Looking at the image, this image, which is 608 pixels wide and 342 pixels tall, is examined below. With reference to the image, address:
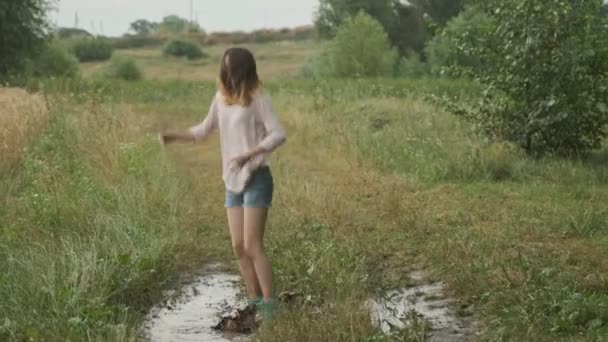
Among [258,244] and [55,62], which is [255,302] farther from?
[55,62]

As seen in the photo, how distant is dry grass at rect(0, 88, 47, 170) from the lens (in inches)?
485

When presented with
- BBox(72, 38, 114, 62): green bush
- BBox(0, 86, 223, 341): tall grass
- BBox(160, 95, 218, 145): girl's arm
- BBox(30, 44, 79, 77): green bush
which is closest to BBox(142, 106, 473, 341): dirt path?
BBox(0, 86, 223, 341): tall grass

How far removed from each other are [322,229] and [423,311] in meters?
2.23

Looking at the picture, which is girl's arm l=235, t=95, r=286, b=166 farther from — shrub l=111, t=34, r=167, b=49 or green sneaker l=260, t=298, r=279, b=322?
shrub l=111, t=34, r=167, b=49

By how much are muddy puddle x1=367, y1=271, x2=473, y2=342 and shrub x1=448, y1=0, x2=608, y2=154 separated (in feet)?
20.4

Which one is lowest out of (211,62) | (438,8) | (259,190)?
(211,62)

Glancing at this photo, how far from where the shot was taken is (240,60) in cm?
624

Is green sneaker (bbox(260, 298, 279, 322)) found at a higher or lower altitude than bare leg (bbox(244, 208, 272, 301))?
lower

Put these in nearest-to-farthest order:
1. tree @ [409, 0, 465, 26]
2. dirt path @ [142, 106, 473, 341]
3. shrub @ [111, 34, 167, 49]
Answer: dirt path @ [142, 106, 473, 341] < tree @ [409, 0, 465, 26] < shrub @ [111, 34, 167, 49]

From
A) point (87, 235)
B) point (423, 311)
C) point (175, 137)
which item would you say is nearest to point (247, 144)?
point (175, 137)

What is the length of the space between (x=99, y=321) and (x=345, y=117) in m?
15.9

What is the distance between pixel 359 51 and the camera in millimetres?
57031

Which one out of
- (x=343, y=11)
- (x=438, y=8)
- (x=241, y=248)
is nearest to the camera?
(x=241, y=248)

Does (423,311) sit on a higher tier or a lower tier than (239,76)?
lower
